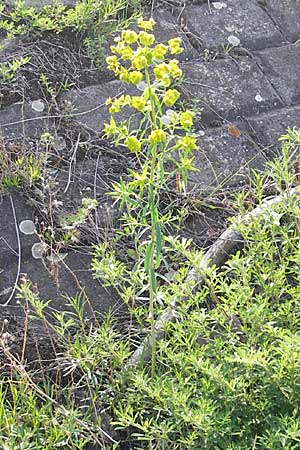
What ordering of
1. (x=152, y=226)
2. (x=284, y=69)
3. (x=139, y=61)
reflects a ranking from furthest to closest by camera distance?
(x=284, y=69)
(x=152, y=226)
(x=139, y=61)

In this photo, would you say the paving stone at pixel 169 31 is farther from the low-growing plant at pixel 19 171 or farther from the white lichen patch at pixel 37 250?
the white lichen patch at pixel 37 250

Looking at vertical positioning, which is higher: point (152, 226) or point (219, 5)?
point (152, 226)

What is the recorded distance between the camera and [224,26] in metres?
3.45

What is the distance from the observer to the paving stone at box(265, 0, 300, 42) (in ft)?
11.5

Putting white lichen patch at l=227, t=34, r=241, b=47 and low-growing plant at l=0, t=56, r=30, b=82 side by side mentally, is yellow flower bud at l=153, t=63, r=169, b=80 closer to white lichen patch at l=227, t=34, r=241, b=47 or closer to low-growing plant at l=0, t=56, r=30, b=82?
low-growing plant at l=0, t=56, r=30, b=82

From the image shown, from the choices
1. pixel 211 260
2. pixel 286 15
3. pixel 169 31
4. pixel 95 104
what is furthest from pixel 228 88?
pixel 211 260

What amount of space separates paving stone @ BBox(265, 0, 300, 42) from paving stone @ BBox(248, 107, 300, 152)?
0.57 m

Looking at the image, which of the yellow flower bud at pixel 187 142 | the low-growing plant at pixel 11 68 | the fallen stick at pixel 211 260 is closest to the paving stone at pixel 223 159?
the fallen stick at pixel 211 260

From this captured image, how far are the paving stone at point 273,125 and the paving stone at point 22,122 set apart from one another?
0.81m

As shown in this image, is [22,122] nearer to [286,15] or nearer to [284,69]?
[284,69]

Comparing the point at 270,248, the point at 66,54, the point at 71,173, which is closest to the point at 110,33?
the point at 66,54

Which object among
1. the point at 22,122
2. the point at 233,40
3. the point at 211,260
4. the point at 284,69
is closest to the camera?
the point at 211,260

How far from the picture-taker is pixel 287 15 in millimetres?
3588

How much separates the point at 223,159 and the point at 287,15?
1117 mm
